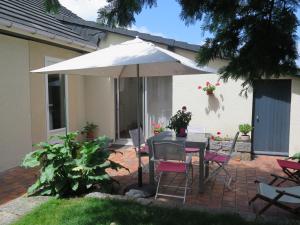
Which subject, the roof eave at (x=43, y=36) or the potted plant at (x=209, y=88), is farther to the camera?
the potted plant at (x=209, y=88)

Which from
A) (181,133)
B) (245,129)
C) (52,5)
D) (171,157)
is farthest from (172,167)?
(245,129)

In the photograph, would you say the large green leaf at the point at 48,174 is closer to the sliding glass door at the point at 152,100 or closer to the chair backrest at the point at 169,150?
the chair backrest at the point at 169,150

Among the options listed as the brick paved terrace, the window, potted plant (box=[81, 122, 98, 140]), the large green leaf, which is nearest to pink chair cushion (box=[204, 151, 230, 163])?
the brick paved terrace

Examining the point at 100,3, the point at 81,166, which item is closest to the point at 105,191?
the point at 81,166

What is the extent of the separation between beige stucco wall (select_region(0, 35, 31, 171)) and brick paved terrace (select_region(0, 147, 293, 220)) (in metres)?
0.46

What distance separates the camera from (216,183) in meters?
5.95

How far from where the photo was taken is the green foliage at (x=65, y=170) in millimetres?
4770

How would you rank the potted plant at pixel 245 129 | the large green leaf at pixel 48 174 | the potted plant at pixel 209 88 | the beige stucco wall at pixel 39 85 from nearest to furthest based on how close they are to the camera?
the large green leaf at pixel 48 174 → the beige stucco wall at pixel 39 85 → the potted plant at pixel 245 129 → the potted plant at pixel 209 88

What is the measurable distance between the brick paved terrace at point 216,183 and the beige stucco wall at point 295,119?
1023mm

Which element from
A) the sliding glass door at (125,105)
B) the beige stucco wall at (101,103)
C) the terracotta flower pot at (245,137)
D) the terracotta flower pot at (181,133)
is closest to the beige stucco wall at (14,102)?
the beige stucco wall at (101,103)

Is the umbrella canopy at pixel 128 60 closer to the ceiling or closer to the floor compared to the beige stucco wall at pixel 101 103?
closer to the ceiling

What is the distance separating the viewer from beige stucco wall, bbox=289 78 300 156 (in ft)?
27.6

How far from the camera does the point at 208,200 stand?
5.03m

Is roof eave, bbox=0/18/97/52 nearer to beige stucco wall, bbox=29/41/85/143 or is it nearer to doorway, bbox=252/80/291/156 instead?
beige stucco wall, bbox=29/41/85/143
